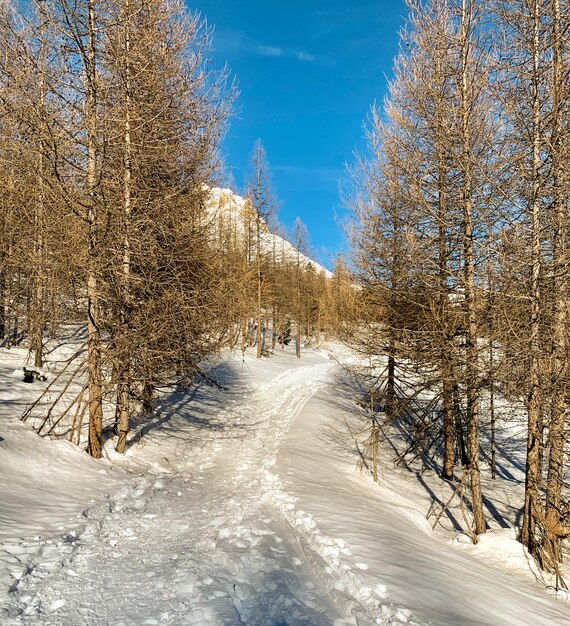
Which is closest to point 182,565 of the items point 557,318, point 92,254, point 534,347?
point 92,254

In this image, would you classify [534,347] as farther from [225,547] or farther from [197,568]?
[197,568]

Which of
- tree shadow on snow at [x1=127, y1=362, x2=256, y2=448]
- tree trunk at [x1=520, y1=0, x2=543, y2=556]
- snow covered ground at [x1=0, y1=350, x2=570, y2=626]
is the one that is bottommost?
tree shadow on snow at [x1=127, y1=362, x2=256, y2=448]

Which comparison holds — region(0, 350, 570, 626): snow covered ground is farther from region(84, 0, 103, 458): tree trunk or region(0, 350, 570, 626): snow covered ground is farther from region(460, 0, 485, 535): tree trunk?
region(460, 0, 485, 535): tree trunk

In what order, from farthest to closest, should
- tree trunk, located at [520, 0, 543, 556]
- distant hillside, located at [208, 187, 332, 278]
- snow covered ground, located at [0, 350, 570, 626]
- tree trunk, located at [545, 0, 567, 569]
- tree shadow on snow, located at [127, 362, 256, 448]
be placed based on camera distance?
1. distant hillside, located at [208, 187, 332, 278]
2. tree shadow on snow, located at [127, 362, 256, 448]
3. tree trunk, located at [520, 0, 543, 556]
4. tree trunk, located at [545, 0, 567, 569]
5. snow covered ground, located at [0, 350, 570, 626]

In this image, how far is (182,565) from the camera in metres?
3.83

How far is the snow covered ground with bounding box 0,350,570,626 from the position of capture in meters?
3.16

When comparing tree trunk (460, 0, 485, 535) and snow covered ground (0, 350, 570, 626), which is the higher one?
tree trunk (460, 0, 485, 535)

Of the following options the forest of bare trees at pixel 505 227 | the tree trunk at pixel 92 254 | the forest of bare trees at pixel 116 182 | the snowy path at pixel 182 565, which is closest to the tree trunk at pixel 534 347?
the forest of bare trees at pixel 505 227

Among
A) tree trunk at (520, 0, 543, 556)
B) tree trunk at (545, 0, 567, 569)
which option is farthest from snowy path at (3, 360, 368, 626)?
tree trunk at (545, 0, 567, 569)

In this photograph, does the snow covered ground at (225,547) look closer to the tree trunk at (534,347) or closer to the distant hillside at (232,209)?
the tree trunk at (534,347)

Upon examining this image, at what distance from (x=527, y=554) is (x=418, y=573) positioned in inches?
139

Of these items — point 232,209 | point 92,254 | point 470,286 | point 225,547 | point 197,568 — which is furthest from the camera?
point 232,209

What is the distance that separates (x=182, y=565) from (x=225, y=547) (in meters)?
0.59

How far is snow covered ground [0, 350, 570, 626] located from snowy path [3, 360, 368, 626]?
16 mm
